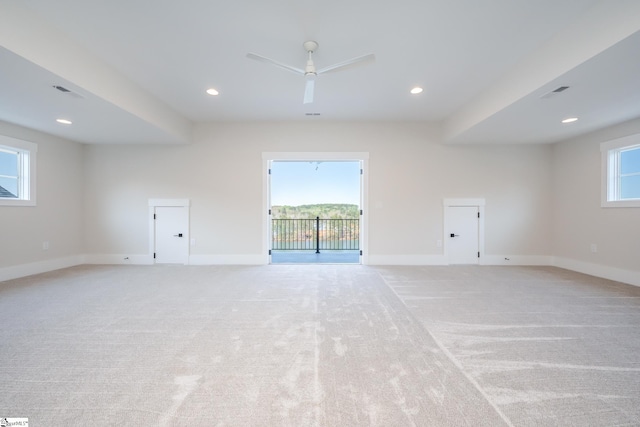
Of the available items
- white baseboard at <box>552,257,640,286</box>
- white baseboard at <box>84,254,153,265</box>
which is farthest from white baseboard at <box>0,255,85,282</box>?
white baseboard at <box>552,257,640,286</box>

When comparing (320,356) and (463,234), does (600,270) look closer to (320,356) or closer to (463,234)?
(463,234)

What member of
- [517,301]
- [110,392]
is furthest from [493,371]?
[110,392]

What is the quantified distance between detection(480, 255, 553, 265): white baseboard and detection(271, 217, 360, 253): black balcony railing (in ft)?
12.0

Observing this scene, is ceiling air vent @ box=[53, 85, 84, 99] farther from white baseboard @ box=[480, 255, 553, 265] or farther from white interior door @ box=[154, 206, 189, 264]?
white baseboard @ box=[480, 255, 553, 265]

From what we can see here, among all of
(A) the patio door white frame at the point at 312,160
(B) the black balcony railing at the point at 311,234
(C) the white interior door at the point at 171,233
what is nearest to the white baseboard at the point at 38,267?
(C) the white interior door at the point at 171,233

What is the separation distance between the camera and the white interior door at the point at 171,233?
5230 millimetres

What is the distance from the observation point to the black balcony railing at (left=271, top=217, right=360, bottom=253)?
25.9ft

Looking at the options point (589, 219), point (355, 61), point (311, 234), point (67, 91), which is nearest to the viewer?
point (355, 61)

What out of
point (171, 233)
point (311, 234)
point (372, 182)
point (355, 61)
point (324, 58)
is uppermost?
point (324, 58)

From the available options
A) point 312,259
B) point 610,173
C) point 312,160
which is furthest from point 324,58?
point 610,173

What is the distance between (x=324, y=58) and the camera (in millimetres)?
2988

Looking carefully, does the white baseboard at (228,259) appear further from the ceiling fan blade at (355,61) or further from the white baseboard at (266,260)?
the ceiling fan blade at (355,61)

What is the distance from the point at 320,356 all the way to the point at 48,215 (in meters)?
5.76

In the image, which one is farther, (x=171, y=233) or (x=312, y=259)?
(x=312, y=259)
